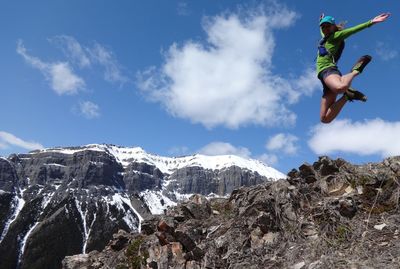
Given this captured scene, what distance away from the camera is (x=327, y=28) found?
10.3 metres

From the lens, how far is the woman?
999cm

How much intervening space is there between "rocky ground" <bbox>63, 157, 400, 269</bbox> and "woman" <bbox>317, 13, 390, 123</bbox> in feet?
10.6

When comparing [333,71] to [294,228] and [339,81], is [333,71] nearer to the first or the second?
[339,81]

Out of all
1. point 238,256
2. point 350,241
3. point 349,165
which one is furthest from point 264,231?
point 349,165

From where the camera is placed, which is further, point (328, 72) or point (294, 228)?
point (294, 228)

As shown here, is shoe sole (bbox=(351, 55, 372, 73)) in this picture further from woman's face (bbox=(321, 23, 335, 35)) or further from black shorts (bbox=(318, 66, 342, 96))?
woman's face (bbox=(321, 23, 335, 35))

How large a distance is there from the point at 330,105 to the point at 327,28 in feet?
6.12

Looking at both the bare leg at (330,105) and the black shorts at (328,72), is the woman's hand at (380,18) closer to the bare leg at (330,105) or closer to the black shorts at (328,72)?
the black shorts at (328,72)

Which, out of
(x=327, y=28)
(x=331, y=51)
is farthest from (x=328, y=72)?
(x=327, y=28)

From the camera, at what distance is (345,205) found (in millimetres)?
12555

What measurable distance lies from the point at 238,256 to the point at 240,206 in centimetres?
373

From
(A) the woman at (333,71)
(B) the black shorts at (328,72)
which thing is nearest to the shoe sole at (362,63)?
(A) the woman at (333,71)

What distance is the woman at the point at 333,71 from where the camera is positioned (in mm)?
9992

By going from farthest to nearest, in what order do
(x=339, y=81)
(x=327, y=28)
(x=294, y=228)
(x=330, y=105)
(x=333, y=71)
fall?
(x=294, y=228) < (x=330, y=105) < (x=327, y=28) < (x=333, y=71) < (x=339, y=81)
